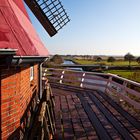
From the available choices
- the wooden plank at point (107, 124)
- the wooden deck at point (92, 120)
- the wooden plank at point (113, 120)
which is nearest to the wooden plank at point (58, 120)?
the wooden deck at point (92, 120)

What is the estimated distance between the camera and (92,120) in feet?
25.3

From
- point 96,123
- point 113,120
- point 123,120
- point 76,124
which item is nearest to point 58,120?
point 76,124

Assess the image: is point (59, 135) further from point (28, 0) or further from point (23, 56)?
point (28, 0)

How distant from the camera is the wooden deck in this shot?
6.34 meters

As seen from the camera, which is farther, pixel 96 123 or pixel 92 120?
pixel 92 120

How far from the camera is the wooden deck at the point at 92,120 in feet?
20.8

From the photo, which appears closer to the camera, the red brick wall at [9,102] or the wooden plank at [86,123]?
the red brick wall at [9,102]

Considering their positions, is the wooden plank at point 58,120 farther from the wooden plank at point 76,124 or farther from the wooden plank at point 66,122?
the wooden plank at point 76,124

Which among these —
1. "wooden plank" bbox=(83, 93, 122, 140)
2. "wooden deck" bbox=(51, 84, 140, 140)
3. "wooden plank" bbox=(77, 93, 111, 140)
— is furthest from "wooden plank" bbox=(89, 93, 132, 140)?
"wooden plank" bbox=(77, 93, 111, 140)

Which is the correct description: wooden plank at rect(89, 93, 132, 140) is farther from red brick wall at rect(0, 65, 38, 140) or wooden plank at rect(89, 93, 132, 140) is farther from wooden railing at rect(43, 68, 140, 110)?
red brick wall at rect(0, 65, 38, 140)

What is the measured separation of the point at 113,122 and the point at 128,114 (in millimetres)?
1142

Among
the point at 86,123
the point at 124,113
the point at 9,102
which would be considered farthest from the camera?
the point at 124,113

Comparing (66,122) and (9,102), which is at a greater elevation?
(9,102)

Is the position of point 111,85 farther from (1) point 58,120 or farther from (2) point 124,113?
(1) point 58,120
